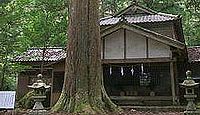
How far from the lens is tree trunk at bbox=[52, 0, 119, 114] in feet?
29.7

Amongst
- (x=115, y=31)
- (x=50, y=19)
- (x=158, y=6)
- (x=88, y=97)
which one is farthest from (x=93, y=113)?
(x=158, y=6)

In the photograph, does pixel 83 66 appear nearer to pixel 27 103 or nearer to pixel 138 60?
pixel 138 60

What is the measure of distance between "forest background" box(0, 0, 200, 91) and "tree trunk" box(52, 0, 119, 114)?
2.57m

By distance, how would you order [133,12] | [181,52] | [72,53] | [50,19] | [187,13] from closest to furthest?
[72,53] < [181,52] < [50,19] < [133,12] < [187,13]

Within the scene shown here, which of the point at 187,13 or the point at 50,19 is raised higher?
the point at 187,13

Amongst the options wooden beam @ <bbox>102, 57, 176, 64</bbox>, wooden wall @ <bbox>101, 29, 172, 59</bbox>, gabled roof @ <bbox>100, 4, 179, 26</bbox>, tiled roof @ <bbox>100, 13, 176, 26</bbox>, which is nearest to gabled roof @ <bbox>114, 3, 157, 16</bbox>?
gabled roof @ <bbox>100, 4, 179, 26</bbox>

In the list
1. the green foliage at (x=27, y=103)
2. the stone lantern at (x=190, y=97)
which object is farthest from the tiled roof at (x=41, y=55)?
the stone lantern at (x=190, y=97)

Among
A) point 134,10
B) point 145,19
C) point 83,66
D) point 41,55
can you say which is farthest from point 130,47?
point 41,55

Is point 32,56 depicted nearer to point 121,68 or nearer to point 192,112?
point 121,68

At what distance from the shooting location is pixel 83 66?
9359 millimetres

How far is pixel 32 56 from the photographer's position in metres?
21.0

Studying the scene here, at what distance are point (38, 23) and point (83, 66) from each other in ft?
30.8

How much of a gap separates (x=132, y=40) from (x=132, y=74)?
2.41m

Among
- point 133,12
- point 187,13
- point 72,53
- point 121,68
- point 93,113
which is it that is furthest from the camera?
point 187,13
